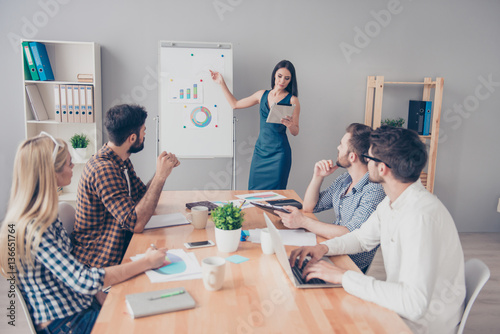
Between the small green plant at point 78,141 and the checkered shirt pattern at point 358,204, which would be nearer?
the checkered shirt pattern at point 358,204

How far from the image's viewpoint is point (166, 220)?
202 centimetres

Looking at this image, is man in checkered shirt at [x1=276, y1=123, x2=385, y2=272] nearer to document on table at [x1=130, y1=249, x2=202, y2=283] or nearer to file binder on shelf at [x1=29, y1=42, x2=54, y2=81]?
document on table at [x1=130, y1=249, x2=202, y2=283]

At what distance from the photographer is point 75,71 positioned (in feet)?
12.6

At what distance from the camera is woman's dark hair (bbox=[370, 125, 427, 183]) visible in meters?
1.41

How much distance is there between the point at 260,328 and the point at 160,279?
424 mm

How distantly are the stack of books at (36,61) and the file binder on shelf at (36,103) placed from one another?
111mm

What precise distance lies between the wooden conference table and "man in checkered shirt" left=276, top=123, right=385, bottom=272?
1.19 feet

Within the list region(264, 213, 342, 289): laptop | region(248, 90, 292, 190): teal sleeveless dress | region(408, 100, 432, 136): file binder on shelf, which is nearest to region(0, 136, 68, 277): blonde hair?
region(264, 213, 342, 289): laptop

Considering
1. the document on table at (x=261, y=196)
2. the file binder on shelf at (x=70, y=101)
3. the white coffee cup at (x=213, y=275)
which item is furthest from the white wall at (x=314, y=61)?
the white coffee cup at (x=213, y=275)

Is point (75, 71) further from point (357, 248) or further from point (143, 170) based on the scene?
point (357, 248)

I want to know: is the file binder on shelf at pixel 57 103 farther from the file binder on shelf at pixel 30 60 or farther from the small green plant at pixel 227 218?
the small green plant at pixel 227 218

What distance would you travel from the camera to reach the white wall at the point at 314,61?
3.81m

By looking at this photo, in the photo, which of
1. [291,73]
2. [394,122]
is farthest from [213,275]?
[394,122]

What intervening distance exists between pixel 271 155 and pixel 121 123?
1.76 meters
